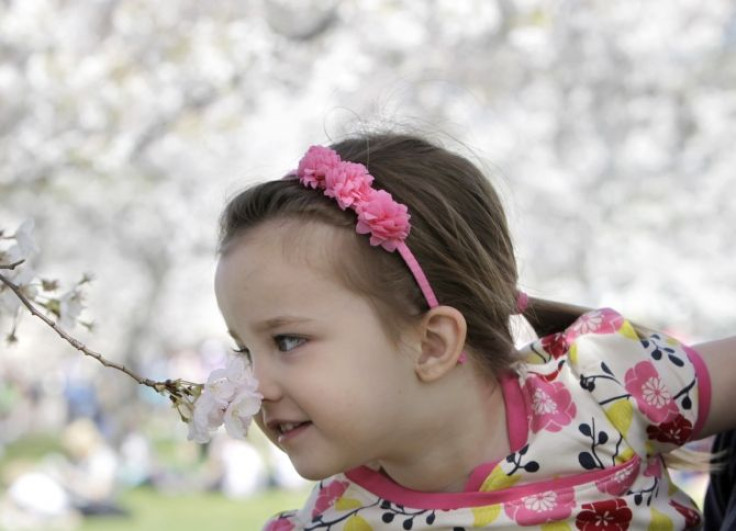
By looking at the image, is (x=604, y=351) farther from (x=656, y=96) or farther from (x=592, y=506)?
(x=656, y=96)

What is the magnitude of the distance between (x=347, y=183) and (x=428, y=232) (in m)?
0.13

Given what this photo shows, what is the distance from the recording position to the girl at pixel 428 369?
1395mm

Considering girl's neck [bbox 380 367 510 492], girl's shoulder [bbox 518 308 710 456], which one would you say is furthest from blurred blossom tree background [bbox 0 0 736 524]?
girl's neck [bbox 380 367 510 492]

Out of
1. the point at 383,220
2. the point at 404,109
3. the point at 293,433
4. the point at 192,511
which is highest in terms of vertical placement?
the point at 404,109

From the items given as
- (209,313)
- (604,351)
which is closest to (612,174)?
(209,313)

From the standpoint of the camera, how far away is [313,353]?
137cm

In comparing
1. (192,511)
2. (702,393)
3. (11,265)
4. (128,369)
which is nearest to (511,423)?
(702,393)

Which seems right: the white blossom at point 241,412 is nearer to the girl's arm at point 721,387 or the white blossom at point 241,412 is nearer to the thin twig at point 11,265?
the thin twig at point 11,265

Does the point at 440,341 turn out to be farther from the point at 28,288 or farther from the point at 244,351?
the point at 28,288

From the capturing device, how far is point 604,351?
1.59 metres

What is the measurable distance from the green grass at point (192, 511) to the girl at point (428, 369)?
21.7ft

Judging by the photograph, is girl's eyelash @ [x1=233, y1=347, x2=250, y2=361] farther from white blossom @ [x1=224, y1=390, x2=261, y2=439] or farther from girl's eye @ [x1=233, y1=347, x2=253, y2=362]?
white blossom @ [x1=224, y1=390, x2=261, y2=439]

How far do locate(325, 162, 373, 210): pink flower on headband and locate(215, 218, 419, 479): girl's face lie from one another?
0.17ft

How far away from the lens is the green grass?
8.23 m
